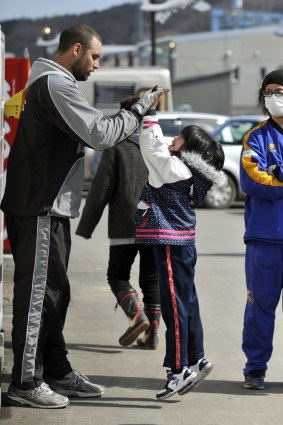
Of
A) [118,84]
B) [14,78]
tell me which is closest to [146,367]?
[14,78]

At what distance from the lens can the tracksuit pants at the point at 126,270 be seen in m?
6.74

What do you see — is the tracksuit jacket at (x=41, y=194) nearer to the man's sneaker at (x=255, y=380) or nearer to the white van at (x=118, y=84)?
the man's sneaker at (x=255, y=380)

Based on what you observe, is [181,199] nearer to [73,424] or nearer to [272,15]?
[73,424]

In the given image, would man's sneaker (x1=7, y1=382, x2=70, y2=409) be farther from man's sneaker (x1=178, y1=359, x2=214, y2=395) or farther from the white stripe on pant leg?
man's sneaker (x1=178, y1=359, x2=214, y2=395)

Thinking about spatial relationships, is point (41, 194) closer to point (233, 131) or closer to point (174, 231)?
point (174, 231)

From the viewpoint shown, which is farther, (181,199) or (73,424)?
(181,199)

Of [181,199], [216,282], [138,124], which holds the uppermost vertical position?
[138,124]

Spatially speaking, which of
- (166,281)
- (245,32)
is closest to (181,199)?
(166,281)

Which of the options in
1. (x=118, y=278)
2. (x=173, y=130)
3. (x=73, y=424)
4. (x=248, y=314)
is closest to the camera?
(x=73, y=424)

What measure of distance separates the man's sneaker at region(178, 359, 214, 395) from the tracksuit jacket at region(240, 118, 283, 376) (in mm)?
397

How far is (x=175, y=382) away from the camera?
5281 millimetres

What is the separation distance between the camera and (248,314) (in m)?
5.72

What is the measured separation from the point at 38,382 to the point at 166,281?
906 millimetres

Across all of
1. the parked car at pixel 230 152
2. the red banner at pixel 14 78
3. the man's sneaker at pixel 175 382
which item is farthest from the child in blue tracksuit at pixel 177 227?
the parked car at pixel 230 152
